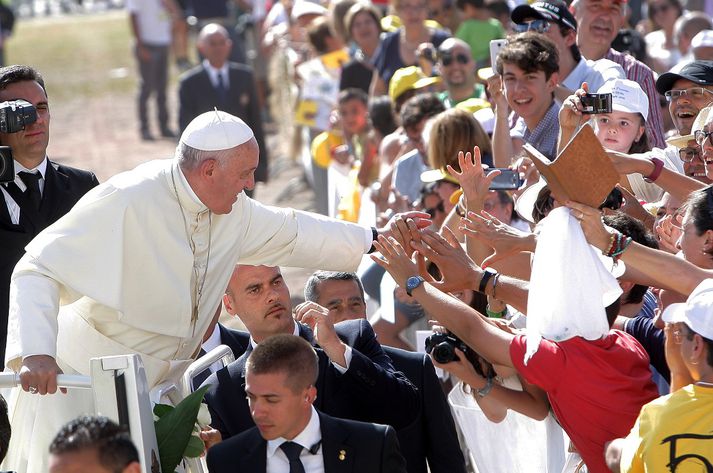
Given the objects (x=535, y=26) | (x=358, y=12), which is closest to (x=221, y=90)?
(x=358, y=12)

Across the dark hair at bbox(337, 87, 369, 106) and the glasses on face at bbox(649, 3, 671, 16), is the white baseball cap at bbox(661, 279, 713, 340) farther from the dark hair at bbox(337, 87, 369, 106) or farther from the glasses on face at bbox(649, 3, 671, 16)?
the glasses on face at bbox(649, 3, 671, 16)

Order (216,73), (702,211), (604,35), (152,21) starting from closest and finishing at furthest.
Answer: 1. (702,211)
2. (604,35)
3. (216,73)
4. (152,21)

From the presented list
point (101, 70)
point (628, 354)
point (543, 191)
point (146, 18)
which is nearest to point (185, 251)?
point (543, 191)

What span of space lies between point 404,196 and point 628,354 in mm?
3814

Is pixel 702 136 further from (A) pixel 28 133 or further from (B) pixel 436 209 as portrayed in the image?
(A) pixel 28 133

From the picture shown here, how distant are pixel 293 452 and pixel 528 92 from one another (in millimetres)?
2954

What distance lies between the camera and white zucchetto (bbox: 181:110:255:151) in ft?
17.3

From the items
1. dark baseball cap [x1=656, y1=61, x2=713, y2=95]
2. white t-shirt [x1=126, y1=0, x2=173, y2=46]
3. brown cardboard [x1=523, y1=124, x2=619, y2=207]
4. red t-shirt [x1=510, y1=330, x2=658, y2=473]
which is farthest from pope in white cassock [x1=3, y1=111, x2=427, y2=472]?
white t-shirt [x1=126, y1=0, x2=173, y2=46]

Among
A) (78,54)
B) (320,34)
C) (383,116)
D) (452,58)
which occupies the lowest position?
(78,54)

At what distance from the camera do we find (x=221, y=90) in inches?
557

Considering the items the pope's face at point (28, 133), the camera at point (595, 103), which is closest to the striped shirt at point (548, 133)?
the camera at point (595, 103)

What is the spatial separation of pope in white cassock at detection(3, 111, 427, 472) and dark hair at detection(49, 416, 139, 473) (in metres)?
1.02

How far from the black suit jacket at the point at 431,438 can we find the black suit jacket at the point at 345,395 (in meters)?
0.10

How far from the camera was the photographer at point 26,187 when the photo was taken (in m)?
6.02
